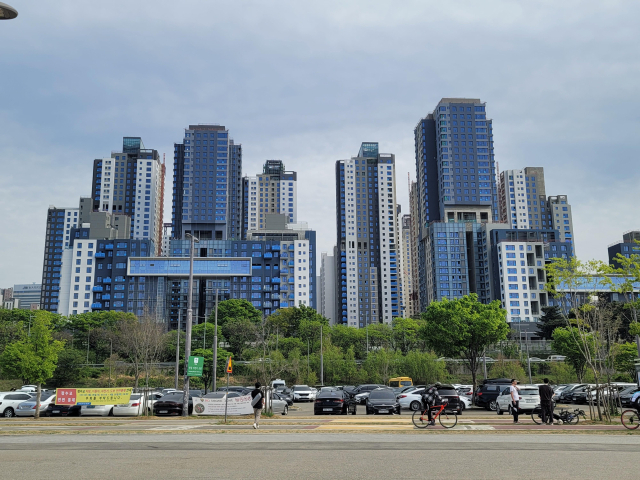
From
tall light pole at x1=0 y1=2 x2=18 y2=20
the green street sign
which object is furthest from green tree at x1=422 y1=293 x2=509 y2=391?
tall light pole at x1=0 y1=2 x2=18 y2=20

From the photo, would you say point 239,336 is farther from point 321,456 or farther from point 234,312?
point 321,456

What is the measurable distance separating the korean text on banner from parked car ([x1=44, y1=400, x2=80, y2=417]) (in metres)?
8.75

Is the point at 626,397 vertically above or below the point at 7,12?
below

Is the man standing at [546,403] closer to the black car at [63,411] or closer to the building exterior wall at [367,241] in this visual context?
the black car at [63,411]

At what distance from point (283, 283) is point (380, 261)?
48.0 meters

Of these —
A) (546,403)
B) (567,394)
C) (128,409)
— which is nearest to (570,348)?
(567,394)

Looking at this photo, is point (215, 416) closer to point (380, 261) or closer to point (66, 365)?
point (66, 365)

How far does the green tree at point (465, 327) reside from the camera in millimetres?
47625

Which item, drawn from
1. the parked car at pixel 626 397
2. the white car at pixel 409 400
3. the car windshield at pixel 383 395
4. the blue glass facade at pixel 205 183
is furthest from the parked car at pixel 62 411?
the blue glass facade at pixel 205 183

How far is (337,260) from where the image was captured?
194 metres

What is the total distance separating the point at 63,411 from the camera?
3228 cm

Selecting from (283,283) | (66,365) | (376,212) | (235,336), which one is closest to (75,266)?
(283,283)

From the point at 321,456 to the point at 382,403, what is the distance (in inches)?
812

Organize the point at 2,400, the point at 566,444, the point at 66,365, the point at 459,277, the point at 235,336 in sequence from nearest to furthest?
the point at 566,444 → the point at 2,400 → the point at 66,365 → the point at 235,336 → the point at 459,277
